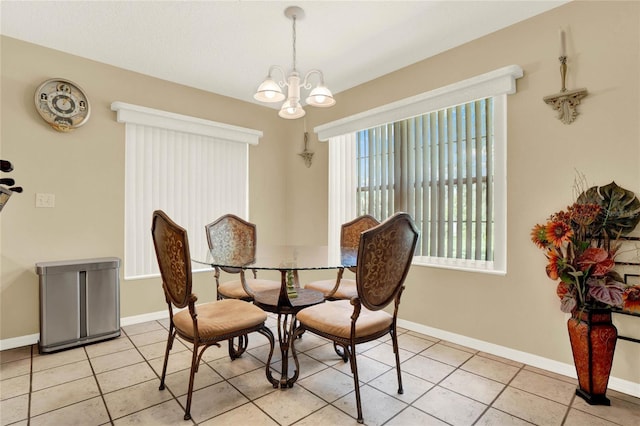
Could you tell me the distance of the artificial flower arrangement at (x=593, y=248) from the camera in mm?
1768

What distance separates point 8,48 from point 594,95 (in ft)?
14.3

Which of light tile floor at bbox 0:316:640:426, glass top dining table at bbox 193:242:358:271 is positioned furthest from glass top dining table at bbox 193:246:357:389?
light tile floor at bbox 0:316:640:426

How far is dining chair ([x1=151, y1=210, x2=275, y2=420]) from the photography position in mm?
1709

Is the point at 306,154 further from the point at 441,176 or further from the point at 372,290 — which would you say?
the point at 372,290

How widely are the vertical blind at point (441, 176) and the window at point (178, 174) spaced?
1661 millimetres

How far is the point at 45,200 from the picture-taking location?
2.77 m

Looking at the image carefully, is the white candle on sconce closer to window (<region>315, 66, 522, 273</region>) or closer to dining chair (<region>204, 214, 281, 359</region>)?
window (<region>315, 66, 522, 273</region>)

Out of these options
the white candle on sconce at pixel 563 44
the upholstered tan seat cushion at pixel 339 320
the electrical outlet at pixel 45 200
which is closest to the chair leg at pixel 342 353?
the upholstered tan seat cushion at pixel 339 320

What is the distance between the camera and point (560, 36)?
2201 mm

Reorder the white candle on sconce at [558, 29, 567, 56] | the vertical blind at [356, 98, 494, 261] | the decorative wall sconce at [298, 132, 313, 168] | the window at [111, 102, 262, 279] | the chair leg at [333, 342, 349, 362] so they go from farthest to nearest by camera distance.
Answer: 1. the decorative wall sconce at [298, 132, 313, 168]
2. the window at [111, 102, 262, 279]
3. the vertical blind at [356, 98, 494, 261]
4. the chair leg at [333, 342, 349, 362]
5. the white candle on sconce at [558, 29, 567, 56]

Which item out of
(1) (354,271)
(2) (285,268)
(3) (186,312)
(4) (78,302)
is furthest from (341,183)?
(4) (78,302)

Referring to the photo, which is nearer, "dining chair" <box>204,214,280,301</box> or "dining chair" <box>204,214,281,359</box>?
"dining chair" <box>204,214,281,359</box>

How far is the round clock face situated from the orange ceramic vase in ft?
13.3

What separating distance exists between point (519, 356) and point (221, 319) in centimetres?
215
